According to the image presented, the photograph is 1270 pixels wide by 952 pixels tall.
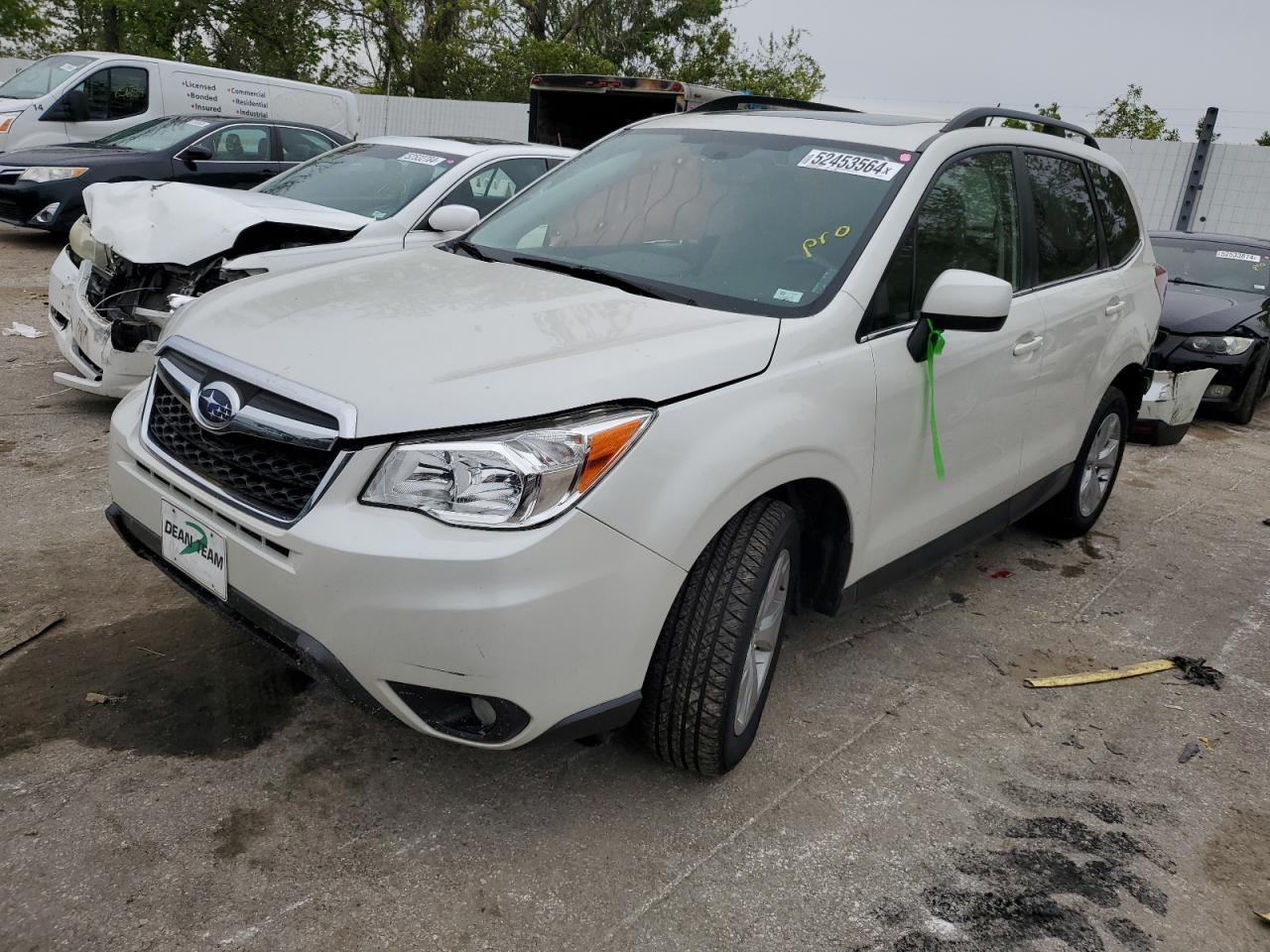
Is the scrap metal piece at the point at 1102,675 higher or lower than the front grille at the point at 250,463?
lower

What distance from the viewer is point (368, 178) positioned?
21.7 feet

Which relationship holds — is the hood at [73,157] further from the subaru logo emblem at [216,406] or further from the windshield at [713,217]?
the subaru logo emblem at [216,406]

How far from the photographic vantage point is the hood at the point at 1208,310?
8.09m

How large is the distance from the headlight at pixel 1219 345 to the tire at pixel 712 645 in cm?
661

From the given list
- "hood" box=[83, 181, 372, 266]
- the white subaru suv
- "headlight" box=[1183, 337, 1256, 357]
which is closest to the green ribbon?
the white subaru suv

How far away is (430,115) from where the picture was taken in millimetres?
23844

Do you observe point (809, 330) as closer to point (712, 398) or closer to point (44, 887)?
point (712, 398)

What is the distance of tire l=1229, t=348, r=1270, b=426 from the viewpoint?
8.21m

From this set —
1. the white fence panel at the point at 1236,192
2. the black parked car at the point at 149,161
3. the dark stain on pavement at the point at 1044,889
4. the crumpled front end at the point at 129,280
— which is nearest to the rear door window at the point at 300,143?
the black parked car at the point at 149,161

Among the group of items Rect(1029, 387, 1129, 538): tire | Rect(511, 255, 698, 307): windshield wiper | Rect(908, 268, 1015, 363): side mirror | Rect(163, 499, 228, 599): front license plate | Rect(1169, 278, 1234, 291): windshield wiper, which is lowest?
Rect(1029, 387, 1129, 538): tire

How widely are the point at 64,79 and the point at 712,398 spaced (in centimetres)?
1314

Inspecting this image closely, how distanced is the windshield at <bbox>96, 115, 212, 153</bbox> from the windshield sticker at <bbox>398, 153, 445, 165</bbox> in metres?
4.93

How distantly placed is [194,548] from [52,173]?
9.28 meters

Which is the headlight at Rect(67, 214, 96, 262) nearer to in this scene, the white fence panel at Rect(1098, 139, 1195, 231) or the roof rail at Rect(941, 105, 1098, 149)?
the roof rail at Rect(941, 105, 1098, 149)
